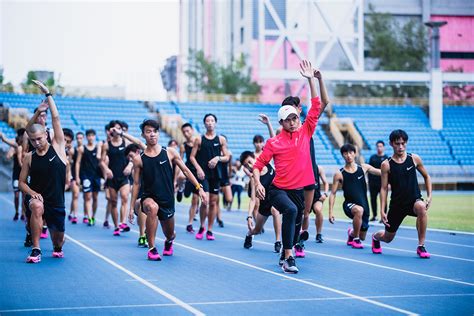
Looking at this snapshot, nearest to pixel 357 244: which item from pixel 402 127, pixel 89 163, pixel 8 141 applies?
pixel 8 141

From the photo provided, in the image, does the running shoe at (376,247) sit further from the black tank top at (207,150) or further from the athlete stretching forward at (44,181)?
the athlete stretching forward at (44,181)

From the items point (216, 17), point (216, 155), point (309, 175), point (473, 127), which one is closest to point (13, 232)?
point (216, 155)

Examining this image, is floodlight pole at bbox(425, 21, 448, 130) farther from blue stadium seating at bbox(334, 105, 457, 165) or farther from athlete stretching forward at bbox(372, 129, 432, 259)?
athlete stretching forward at bbox(372, 129, 432, 259)

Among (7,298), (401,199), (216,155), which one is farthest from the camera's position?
(216,155)

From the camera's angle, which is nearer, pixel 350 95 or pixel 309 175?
pixel 309 175

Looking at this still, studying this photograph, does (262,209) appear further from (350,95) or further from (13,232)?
(350,95)

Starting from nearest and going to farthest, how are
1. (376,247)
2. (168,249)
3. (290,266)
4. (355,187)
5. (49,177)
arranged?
(290,266) < (49,177) < (168,249) < (376,247) < (355,187)

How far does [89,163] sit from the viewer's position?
799 inches

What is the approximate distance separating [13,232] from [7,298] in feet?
30.3

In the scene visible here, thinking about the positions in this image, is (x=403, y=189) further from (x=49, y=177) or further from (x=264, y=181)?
(x=49, y=177)

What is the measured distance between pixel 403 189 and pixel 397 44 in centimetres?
5107

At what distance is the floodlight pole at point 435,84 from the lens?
45.6 meters

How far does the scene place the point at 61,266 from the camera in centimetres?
1097

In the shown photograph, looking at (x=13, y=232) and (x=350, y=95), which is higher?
(x=350, y=95)
